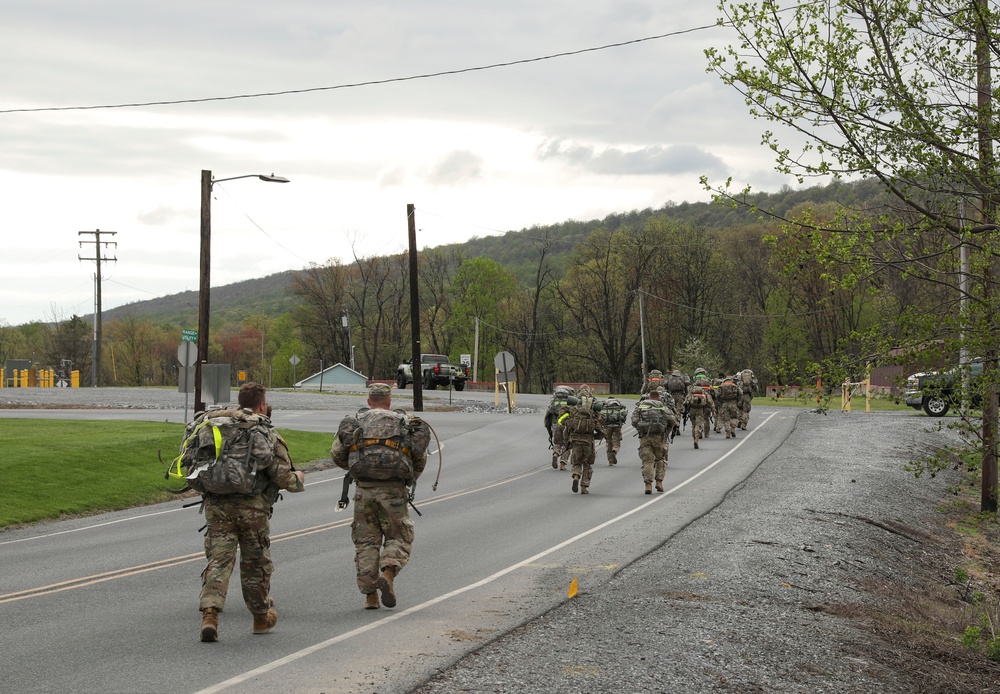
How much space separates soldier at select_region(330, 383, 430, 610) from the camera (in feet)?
29.2

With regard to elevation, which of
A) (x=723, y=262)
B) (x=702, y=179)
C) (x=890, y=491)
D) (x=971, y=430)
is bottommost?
(x=890, y=491)

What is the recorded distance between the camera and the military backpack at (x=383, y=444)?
8938 millimetres

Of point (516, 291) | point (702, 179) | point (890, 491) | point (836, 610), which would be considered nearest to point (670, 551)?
point (836, 610)

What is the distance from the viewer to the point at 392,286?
4176 inches

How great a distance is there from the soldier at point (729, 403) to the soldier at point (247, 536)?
24.9 metres

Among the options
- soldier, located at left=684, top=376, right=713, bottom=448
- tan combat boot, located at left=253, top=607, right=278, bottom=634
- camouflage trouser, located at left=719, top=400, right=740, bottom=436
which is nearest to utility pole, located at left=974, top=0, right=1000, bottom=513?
tan combat boot, located at left=253, top=607, right=278, bottom=634

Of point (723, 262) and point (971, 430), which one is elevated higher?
point (723, 262)

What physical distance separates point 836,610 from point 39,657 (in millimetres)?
7037

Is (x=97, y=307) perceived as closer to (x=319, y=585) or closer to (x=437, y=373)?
(x=437, y=373)

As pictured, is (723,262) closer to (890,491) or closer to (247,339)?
(890,491)

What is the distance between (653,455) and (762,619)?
9.68 metres

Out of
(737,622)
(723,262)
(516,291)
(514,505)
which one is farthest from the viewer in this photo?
(516,291)

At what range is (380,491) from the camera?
897cm

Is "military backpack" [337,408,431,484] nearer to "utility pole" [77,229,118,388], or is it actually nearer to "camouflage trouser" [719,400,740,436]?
"camouflage trouser" [719,400,740,436]
